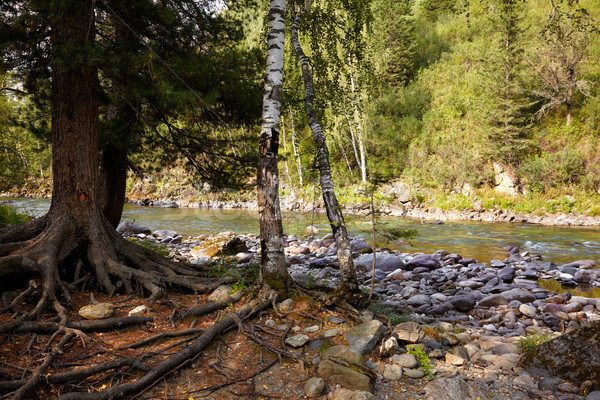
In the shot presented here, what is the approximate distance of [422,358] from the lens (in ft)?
10.6

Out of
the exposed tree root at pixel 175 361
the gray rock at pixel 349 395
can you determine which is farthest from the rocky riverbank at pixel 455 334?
the exposed tree root at pixel 175 361

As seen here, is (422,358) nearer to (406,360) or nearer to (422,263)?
(406,360)

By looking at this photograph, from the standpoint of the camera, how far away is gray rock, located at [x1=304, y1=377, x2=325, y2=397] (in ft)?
8.90

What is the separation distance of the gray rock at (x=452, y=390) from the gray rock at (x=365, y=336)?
2.27 feet

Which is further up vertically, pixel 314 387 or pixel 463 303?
pixel 314 387

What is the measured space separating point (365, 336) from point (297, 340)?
0.75 metres

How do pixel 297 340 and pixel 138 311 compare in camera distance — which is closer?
pixel 297 340

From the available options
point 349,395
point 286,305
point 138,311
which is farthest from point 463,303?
A: point 138,311

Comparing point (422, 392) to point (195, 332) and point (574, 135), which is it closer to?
point (195, 332)

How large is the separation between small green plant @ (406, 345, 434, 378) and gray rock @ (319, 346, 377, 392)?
2.09 ft

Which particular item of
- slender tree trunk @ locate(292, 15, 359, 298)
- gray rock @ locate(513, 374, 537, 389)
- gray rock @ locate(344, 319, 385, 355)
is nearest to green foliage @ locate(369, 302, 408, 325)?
slender tree trunk @ locate(292, 15, 359, 298)

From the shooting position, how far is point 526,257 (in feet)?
31.5

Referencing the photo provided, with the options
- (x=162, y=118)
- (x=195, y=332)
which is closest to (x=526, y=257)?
(x=195, y=332)

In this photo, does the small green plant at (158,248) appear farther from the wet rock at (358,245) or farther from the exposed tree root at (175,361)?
the wet rock at (358,245)
